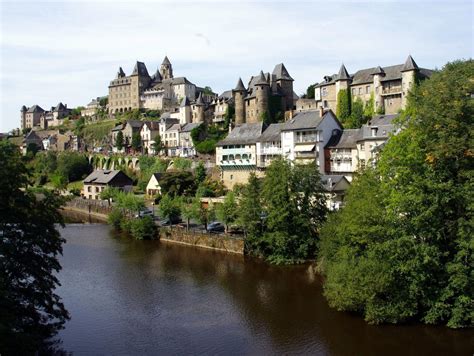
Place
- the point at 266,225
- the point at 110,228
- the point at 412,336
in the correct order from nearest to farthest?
1. the point at 412,336
2. the point at 266,225
3. the point at 110,228

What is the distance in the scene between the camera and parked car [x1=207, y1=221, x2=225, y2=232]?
50.1m

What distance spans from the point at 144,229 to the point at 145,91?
294ft

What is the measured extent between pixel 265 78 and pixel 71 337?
198ft

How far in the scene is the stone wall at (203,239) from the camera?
45000mm

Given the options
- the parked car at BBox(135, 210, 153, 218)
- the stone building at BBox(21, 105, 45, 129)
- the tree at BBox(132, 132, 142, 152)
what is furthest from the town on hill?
the stone building at BBox(21, 105, 45, 129)

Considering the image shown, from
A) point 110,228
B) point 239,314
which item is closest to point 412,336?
point 239,314

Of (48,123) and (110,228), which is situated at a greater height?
(48,123)

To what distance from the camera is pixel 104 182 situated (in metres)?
81.7

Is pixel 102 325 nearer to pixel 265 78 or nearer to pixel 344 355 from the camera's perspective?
pixel 344 355

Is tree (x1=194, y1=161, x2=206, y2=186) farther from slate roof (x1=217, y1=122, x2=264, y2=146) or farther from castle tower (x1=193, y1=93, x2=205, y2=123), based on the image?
castle tower (x1=193, y1=93, x2=205, y2=123)

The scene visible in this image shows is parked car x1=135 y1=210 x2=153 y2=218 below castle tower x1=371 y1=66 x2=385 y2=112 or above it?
below

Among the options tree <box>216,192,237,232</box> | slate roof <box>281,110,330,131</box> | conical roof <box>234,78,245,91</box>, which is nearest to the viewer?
tree <box>216,192,237,232</box>

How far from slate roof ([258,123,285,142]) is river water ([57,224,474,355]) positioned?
22.5 metres

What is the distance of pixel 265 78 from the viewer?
262ft
